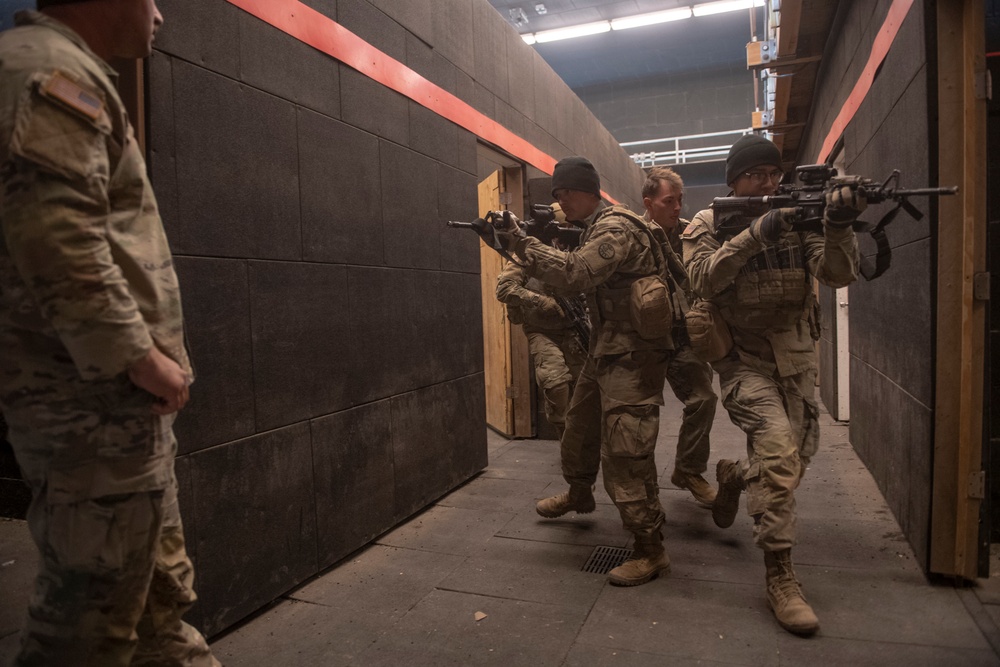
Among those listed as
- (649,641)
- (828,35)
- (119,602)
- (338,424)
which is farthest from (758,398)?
(828,35)

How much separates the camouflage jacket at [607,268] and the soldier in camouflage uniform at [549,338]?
4.57 ft

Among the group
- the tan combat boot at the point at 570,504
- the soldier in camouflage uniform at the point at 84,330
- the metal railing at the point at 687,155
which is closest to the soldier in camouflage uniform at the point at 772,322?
the tan combat boot at the point at 570,504

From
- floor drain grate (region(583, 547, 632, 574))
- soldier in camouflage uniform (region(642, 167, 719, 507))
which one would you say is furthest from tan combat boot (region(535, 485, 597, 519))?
soldier in camouflage uniform (region(642, 167, 719, 507))

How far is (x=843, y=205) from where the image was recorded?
2441 millimetres

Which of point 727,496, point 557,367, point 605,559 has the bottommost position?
point 605,559

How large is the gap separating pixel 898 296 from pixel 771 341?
969 millimetres

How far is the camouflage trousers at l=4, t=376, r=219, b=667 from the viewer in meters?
1.36

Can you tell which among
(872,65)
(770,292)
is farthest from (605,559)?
(872,65)

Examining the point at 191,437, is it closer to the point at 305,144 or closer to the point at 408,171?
the point at 305,144

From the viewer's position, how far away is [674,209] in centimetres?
345

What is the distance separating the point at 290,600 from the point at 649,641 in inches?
56.1

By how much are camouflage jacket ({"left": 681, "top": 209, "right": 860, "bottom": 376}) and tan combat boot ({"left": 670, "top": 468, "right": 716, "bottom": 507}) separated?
1233 mm

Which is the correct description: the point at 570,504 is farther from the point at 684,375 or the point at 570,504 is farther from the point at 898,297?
the point at 898,297

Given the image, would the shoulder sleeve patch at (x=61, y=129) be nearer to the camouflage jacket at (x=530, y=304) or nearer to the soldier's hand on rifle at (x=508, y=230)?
the soldier's hand on rifle at (x=508, y=230)
